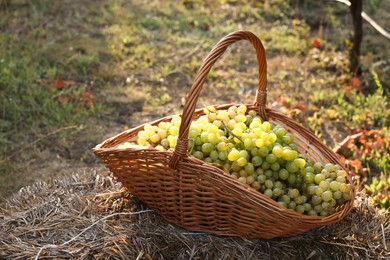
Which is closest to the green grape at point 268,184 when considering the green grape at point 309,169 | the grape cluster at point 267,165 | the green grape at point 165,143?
the grape cluster at point 267,165

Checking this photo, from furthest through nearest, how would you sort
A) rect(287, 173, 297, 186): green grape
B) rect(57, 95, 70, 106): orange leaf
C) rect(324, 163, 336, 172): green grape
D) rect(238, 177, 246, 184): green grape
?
rect(57, 95, 70, 106): orange leaf < rect(324, 163, 336, 172): green grape < rect(287, 173, 297, 186): green grape < rect(238, 177, 246, 184): green grape

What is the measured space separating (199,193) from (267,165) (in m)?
0.37

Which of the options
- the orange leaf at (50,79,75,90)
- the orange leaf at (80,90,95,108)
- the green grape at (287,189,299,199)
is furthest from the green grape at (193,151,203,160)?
the orange leaf at (50,79,75,90)

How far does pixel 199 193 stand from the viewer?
2.42m

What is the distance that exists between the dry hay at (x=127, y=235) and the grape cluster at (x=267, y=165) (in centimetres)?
21

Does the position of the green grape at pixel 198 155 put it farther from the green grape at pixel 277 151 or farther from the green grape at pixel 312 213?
the green grape at pixel 312 213

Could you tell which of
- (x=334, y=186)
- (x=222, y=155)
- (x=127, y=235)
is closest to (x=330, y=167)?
(x=334, y=186)

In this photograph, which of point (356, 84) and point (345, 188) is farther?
point (356, 84)

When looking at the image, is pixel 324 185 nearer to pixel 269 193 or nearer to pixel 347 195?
pixel 347 195

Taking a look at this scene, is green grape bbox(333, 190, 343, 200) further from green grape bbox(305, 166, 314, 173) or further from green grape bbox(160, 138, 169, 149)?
green grape bbox(160, 138, 169, 149)

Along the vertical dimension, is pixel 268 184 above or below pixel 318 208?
above

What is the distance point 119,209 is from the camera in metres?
2.74

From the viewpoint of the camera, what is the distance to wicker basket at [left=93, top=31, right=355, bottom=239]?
234 cm

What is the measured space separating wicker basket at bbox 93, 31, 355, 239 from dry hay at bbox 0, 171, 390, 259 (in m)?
0.08
